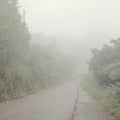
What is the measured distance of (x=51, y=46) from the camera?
9069 centimetres

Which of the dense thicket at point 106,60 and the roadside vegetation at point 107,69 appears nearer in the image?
the roadside vegetation at point 107,69

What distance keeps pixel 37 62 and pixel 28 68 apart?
4.64m

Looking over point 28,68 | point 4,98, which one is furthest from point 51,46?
point 4,98

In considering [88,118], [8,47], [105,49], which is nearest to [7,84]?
[8,47]

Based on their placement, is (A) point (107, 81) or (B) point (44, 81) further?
(B) point (44, 81)

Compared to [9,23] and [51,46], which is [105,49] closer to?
[9,23]

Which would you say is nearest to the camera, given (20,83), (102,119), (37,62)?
(102,119)

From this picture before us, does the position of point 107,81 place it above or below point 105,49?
below

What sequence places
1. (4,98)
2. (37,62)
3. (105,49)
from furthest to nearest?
(37,62) → (105,49) → (4,98)

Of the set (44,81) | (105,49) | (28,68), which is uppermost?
(105,49)

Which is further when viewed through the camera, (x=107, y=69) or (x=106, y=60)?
(x=106, y=60)

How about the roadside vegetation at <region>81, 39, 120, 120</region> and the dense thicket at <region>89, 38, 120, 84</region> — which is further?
the dense thicket at <region>89, 38, 120, 84</region>

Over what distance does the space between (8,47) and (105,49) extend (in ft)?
47.8

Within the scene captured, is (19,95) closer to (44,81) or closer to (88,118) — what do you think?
(88,118)
